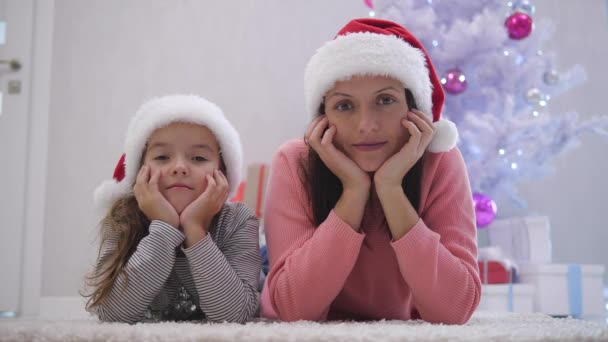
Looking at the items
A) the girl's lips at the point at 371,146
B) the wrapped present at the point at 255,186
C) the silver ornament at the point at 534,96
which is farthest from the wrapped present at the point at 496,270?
the girl's lips at the point at 371,146

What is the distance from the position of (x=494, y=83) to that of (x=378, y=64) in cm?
183

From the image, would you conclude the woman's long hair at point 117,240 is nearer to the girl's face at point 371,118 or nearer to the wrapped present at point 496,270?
the girl's face at point 371,118

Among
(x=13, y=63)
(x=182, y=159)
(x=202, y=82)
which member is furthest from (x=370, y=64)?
(x=13, y=63)

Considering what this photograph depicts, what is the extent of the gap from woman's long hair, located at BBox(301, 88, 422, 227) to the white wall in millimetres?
1963

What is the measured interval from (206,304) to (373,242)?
1.06 ft

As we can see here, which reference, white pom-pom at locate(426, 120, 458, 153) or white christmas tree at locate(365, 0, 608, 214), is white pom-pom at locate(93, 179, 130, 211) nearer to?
white pom-pom at locate(426, 120, 458, 153)

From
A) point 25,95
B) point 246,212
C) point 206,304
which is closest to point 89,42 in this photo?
point 25,95

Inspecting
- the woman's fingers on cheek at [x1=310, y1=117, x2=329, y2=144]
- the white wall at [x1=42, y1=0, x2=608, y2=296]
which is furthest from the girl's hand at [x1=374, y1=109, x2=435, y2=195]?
the white wall at [x1=42, y1=0, x2=608, y2=296]

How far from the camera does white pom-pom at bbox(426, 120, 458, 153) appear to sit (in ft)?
3.51

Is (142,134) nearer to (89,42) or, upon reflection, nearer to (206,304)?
(206,304)

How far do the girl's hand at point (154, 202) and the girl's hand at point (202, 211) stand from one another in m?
0.02

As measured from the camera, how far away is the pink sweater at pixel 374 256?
957 millimetres

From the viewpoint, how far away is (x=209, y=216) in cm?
106

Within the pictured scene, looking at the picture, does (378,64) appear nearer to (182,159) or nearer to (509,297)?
(182,159)
